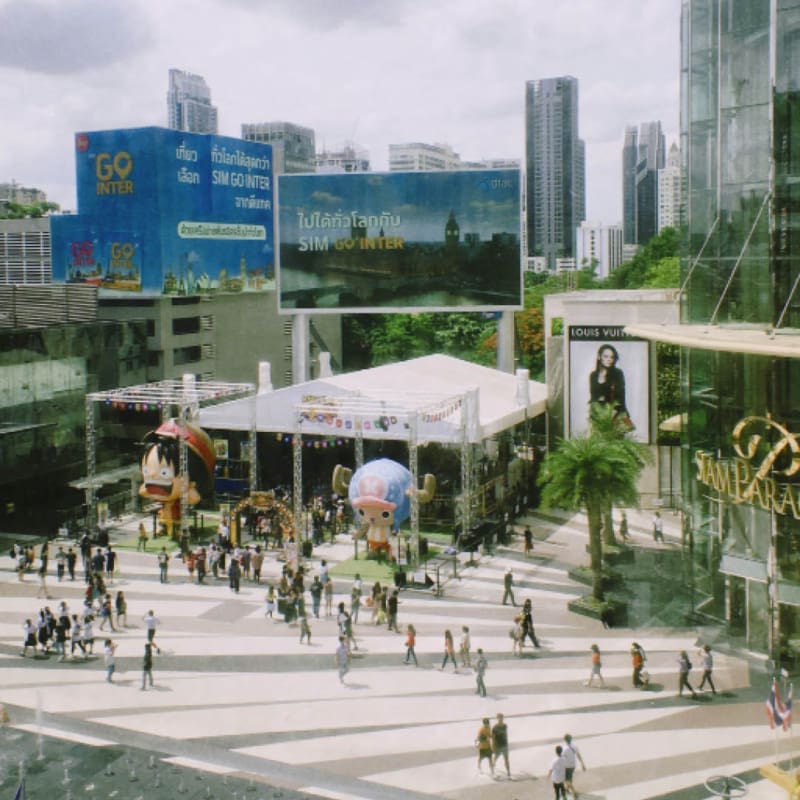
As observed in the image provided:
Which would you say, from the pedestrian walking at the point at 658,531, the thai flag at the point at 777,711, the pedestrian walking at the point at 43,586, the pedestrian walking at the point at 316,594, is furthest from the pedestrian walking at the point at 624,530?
the pedestrian walking at the point at 43,586

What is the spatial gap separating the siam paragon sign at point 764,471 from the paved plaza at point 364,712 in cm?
432

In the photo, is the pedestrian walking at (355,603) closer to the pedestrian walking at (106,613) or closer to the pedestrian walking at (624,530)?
the pedestrian walking at (106,613)

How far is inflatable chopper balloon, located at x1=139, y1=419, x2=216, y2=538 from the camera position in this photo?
127ft

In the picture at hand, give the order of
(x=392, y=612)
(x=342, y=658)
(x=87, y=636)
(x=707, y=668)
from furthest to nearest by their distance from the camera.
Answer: (x=392, y=612)
(x=87, y=636)
(x=342, y=658)
(x=707, y=668)

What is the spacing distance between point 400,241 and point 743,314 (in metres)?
27.5

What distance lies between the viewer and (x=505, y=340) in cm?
5422

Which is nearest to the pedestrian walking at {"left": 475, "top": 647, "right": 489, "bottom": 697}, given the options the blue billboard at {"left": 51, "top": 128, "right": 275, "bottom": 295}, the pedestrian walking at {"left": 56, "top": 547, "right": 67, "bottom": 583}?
the pedestrian walking at {"left": 56, "top": 547, "right": 67, "bottom": 583}

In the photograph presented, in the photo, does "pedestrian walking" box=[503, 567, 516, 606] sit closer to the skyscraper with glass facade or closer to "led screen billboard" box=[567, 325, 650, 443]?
the skyscraper with glass facade

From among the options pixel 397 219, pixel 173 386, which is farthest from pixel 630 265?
pixel 173 386

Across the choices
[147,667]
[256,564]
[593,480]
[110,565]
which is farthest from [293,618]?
[593,480]

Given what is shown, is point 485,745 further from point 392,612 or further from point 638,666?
point 392,612

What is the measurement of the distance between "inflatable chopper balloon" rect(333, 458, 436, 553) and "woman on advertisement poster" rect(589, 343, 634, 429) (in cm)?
1074

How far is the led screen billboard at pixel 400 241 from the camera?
169ft

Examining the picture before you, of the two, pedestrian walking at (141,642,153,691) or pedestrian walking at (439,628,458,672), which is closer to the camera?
pedestrian walking at (141,642,153,691)
